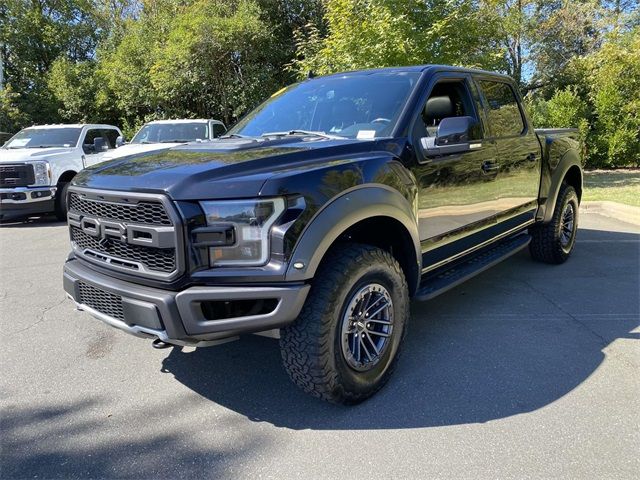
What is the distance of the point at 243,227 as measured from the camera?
238 cm

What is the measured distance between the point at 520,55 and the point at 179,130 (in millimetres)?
16019

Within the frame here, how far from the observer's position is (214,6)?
16.6 meters

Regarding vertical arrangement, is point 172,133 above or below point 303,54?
below

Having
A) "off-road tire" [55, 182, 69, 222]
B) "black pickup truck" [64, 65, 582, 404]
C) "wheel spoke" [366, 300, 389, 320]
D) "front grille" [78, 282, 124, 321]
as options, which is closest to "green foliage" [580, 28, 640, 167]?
"black pickup truck" [64, 65, 582, 404]

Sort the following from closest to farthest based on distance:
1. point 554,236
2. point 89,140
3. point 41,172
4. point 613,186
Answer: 1. point 554,236
2. point 41,172
3. point 89,140
4. point 613,186

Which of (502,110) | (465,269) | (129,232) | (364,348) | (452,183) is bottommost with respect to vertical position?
(364,348)

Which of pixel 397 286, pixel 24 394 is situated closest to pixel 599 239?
pixel 397 286

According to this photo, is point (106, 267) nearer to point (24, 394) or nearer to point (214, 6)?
point (24, 394)

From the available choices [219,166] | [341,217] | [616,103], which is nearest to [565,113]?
[616,103]

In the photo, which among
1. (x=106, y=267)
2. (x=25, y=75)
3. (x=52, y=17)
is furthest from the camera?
(x=52, y=17)

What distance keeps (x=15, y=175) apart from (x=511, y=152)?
8.69 m

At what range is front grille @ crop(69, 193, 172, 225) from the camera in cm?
242

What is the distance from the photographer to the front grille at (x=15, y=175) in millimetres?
9133

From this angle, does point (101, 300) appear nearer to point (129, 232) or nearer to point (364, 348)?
point (129, 232)
